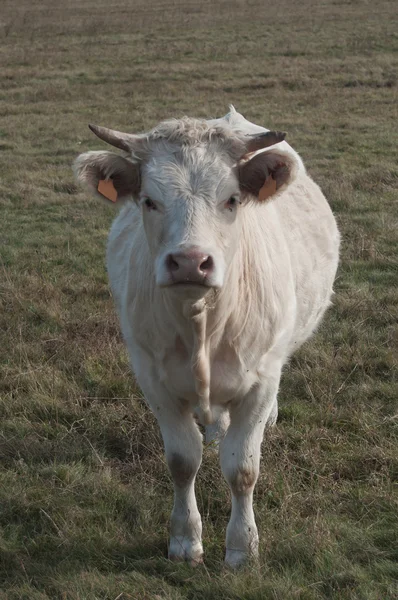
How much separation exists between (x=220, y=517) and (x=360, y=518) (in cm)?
70

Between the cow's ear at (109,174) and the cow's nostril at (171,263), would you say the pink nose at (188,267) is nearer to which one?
the cow's nostril at (171,263)

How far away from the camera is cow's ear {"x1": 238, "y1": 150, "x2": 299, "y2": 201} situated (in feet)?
11.2

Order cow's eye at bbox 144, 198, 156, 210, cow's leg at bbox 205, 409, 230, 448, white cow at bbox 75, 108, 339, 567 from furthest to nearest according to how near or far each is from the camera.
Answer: cow's leg at bbox 205, 409, 230, 448
cow's eye at bbox 144, 198, 156, 210
white cow at bbox 75, 108, 339, 567

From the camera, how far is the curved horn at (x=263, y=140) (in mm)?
3289

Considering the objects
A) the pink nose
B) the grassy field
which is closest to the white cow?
the pink nose

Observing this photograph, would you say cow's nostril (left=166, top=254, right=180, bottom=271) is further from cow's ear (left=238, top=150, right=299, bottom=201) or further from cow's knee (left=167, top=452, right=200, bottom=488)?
cow's knee (left=167, top=452, right=200, bottom=488)

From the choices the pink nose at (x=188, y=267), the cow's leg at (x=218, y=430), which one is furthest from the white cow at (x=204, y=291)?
the cow's leg at (x=218, y=430)

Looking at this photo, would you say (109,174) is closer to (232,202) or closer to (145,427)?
(232,202)

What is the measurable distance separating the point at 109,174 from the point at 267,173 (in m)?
0.68

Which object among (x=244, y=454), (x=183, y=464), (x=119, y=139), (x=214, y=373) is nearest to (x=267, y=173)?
(x=119, y=139)

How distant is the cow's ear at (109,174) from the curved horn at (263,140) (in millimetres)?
494

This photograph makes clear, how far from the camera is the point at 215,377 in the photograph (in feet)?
11.9

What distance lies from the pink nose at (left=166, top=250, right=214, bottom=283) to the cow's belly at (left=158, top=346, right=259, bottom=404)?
79cm

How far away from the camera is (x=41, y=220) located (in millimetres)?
9297
